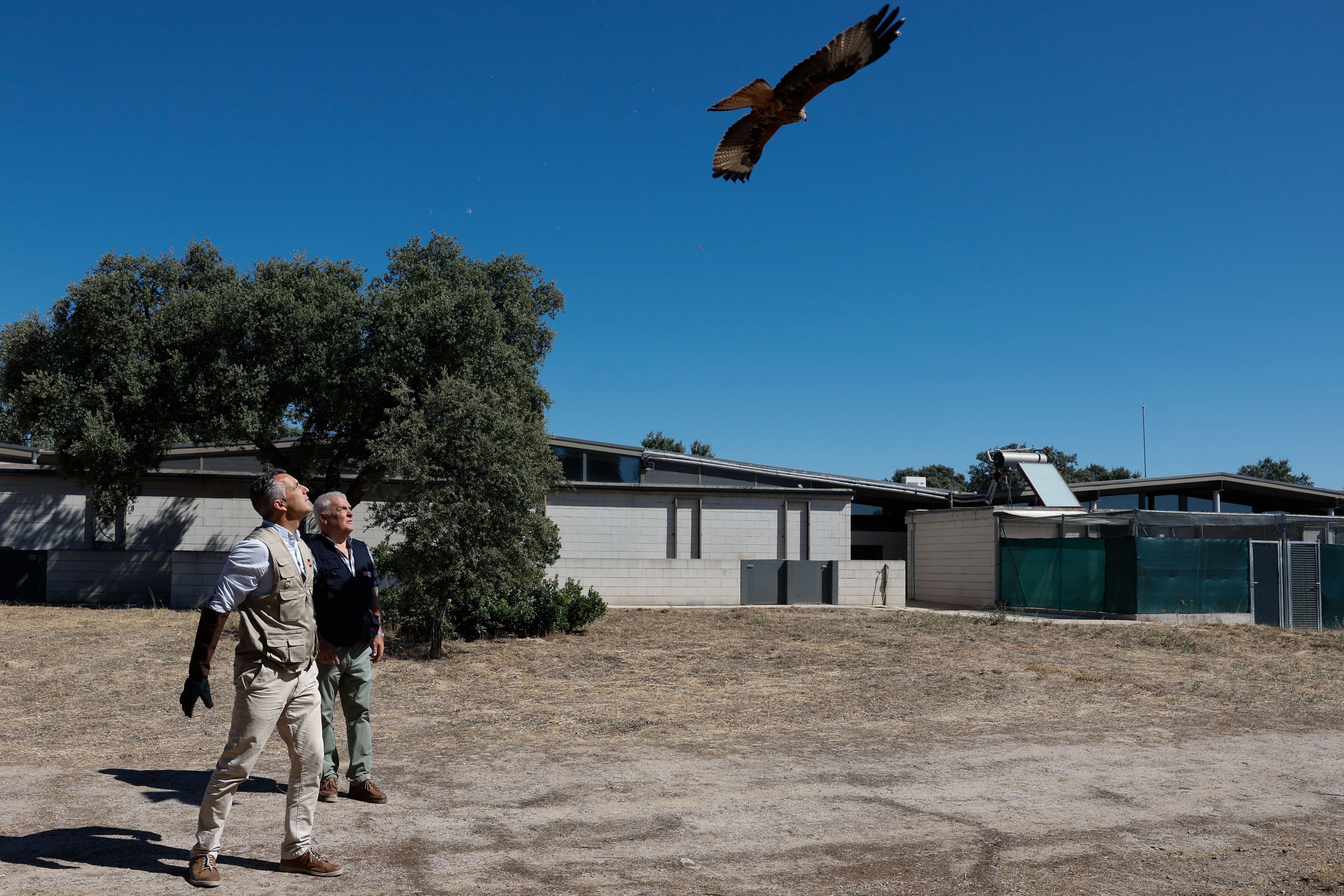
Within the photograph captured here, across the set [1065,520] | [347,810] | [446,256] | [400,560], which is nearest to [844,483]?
[1065,520]

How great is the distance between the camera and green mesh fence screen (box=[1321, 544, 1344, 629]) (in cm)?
2047

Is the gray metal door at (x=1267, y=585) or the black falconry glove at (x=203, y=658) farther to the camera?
the gray metal door at (x=1267, y=585)

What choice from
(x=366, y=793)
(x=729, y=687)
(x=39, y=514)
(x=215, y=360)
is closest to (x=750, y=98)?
(x=366, y=793)

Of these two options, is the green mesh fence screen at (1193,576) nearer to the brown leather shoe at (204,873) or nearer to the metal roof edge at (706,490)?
the metal roof edge at (706,490)

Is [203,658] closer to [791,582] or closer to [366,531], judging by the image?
[366,531]

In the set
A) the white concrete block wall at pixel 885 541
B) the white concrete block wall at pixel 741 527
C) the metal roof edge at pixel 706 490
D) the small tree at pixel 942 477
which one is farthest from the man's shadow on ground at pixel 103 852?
the small tree at pixel 942 477

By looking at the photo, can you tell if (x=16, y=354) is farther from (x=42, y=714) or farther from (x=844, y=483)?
(x=844, y=483)

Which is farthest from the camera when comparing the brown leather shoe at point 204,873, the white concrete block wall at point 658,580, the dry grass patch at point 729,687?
the white concrete block wall at point 658,580

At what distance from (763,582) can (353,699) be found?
18.4 meters

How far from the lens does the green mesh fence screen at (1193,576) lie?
65.8 feet

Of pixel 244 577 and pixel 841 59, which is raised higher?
pixel 841 59

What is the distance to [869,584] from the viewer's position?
24297 millimetres

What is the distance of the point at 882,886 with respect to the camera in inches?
170

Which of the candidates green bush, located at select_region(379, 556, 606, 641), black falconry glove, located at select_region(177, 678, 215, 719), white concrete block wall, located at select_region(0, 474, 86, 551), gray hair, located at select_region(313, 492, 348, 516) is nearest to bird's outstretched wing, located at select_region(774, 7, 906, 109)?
gray hair, located at select_region(313, 492, 348, 516)
